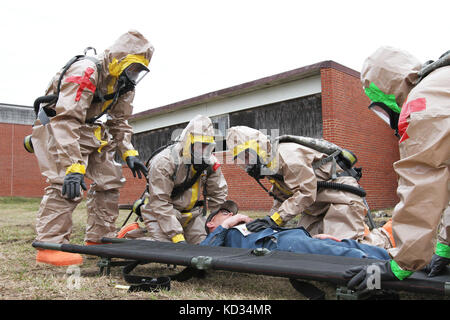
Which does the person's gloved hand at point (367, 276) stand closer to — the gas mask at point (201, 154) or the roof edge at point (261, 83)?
the gas mask at point (201, 154)

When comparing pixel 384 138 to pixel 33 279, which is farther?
pixel 384 138

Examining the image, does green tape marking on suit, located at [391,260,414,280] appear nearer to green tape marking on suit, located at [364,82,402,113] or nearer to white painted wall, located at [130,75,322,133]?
green tape marking on suit, located at [364,82,402,113]

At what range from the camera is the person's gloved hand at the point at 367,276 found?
1.99m

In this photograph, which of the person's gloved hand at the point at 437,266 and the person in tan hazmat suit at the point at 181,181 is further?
the person in tan hazmat suit at the point at 181,181

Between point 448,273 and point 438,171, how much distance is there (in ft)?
2.49

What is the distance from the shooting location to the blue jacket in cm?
313

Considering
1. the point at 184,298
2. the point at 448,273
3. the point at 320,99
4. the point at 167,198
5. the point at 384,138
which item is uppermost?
the point at 320,99

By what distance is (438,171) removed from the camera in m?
1.79

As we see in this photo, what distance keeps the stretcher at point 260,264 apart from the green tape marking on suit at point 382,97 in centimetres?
102

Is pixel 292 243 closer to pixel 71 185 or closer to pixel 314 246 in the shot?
pixel 314 246

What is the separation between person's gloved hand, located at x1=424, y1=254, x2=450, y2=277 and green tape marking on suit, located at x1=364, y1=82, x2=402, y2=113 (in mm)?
913

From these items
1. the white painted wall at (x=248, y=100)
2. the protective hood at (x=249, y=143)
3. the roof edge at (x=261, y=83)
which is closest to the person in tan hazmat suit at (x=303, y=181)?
the protective hood at (x=249, y=143)
